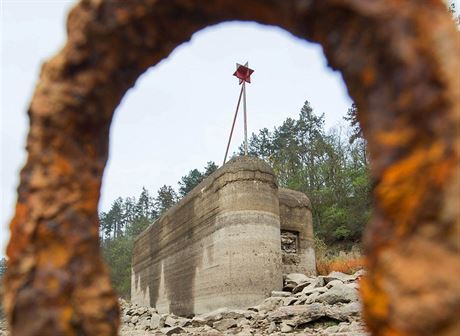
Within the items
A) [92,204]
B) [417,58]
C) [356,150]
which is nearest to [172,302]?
[92,204]

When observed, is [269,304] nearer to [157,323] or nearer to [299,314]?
[299,314]

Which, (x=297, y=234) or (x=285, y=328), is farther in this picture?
(x=297, y=234)

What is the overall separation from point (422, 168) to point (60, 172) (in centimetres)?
137

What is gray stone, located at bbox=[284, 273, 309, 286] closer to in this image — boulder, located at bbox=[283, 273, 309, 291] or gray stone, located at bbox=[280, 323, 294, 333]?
boulder, located at bbox=[283, 273, 309, 291]

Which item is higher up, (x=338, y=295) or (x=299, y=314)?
(x=338, y=295)

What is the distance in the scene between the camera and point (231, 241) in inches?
442

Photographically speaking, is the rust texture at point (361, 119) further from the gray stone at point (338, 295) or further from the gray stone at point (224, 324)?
the gray stone at point (338, 295)

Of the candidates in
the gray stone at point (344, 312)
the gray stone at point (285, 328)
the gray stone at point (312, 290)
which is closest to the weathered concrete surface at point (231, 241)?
the gray stone at point (312, 290)

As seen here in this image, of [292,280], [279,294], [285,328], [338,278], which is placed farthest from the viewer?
[338,278]

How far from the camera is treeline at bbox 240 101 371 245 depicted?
28750 millimetres

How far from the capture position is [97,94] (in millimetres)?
1982

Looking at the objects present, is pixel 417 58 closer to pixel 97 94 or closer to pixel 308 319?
pixel 97 94

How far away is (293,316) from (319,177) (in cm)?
2882

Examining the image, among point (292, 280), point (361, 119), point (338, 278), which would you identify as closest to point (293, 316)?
point (292, 280)
